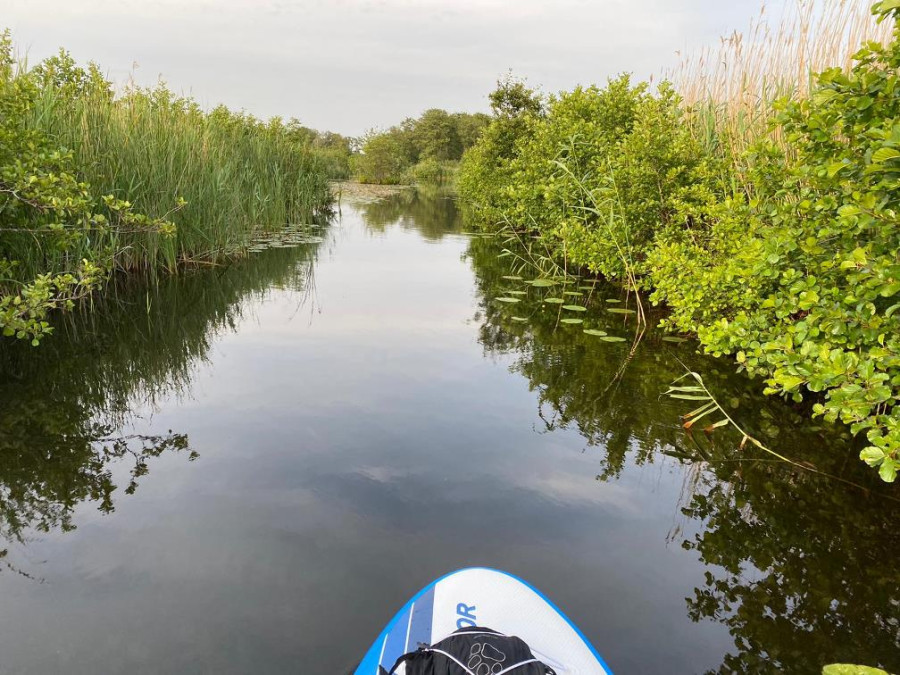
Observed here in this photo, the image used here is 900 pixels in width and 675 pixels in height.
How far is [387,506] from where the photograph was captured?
311cm

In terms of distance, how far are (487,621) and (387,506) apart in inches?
46.8

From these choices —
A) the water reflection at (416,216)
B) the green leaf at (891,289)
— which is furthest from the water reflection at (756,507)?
the water reflection at (416,216)

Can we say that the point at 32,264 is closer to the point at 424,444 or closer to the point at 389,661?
the point at 424,444

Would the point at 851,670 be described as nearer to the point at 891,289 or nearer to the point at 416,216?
the point at 891,289

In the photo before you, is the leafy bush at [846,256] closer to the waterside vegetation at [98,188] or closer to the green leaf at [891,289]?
the green leaf at [891,289]

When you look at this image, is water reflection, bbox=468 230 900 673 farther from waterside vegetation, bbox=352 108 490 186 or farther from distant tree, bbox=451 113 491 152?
distant tree, bbox=451 113 491 152

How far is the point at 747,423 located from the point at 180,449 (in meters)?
3.96

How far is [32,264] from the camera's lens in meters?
5.32

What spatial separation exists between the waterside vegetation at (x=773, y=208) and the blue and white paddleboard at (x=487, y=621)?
136 cm

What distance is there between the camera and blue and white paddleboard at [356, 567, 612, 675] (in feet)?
6.22

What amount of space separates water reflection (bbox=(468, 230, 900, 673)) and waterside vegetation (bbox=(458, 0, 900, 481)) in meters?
0.43

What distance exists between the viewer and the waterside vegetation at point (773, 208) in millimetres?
2518

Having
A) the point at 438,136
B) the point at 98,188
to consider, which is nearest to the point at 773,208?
the point at 98,188

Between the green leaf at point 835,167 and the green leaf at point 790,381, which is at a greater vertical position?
the green leaf at point 835,167
